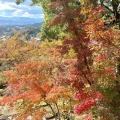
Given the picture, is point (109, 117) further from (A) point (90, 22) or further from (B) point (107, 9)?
(B) point (107, 9)

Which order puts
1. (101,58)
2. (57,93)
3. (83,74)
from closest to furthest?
(101,58)
(57,93)
(83,74)

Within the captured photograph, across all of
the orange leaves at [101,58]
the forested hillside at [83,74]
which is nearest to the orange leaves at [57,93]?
the forested hillside at [83,74]

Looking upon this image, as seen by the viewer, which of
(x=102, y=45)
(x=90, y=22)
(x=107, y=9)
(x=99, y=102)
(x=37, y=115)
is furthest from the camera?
(x=107, y=9)

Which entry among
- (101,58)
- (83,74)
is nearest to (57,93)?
(83,74)

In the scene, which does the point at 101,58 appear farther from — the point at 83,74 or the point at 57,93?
the point at 57,93

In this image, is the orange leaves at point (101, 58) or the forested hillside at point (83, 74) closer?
the forested hillside at point (83, 74)

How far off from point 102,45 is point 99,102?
7.30 ft

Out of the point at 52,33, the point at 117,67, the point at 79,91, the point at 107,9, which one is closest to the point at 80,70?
the point at 79,91

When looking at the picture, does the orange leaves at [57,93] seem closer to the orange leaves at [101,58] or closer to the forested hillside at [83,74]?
the forested hillside at [83,74]

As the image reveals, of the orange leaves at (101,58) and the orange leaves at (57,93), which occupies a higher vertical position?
the orange leaves at (101,58)

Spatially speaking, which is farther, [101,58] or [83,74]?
[83,74]

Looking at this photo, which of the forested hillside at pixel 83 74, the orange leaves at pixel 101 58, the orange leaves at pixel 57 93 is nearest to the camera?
the forested hillside at pixel 83 74

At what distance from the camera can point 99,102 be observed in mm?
9047

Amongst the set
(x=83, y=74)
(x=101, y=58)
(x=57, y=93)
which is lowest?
(x=57, y=93)
